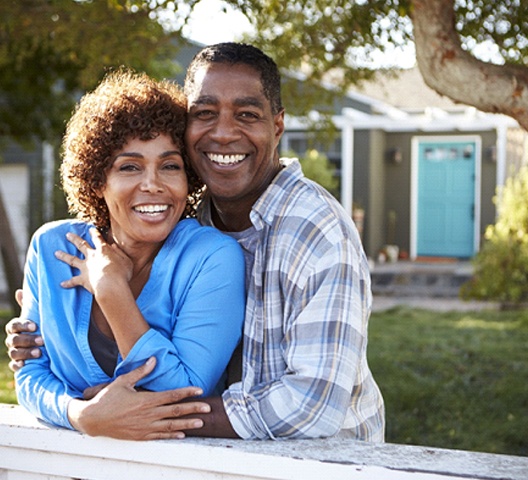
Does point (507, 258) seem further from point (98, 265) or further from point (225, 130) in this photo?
point (98, 265)

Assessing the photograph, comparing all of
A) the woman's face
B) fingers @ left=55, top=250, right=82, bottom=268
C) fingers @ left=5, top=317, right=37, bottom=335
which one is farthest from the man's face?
fingers @ left=5, top=317, right=37, bottom=335

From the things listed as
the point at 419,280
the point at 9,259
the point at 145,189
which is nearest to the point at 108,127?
the point at 145,189

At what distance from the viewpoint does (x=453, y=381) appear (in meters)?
6.61

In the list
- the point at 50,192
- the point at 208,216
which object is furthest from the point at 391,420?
the point at 50,192

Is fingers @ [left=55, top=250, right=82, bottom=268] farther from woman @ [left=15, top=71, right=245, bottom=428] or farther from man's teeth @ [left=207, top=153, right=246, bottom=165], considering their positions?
man's teeth @ [left=207, top=153, right=246, bottom=165]

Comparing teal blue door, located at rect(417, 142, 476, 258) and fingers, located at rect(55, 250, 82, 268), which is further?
teal blue door, located at rect(417, 142, 476, 258)

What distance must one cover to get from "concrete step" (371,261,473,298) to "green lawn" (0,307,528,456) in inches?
137

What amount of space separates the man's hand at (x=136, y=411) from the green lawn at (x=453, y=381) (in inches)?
127

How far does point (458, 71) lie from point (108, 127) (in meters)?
1.85

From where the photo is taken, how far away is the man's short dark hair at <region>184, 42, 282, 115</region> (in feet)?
8.65

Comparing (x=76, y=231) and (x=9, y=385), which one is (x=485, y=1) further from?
(x=9, y=385)

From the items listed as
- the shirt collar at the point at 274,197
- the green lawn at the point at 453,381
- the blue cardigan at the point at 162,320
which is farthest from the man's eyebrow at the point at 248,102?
the green lawn at the point at 453,381

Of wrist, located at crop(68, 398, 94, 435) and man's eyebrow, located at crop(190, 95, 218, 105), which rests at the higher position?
man's eyebrow, located at crop(190, 95, 218, 105)

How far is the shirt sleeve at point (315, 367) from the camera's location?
2.26m
